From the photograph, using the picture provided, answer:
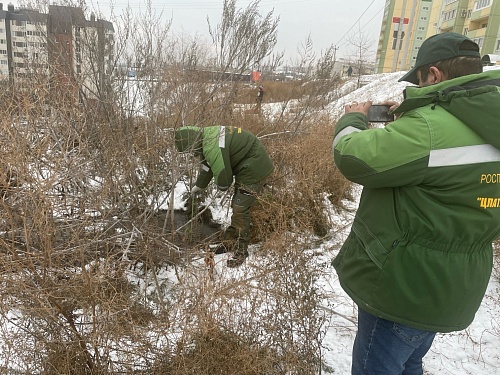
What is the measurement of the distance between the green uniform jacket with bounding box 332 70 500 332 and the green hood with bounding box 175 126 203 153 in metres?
2.27

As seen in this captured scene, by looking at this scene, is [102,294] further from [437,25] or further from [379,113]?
[437,25]

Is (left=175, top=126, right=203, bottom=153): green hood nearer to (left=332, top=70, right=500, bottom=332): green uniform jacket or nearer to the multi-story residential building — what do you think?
the multi-story residential building

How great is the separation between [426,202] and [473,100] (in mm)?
348

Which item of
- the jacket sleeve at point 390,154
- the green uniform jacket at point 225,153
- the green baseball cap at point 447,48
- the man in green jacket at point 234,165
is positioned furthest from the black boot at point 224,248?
the green baseball cap at point 447,48

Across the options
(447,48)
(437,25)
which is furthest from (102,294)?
(437,25)

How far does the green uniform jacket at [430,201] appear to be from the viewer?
1099mm

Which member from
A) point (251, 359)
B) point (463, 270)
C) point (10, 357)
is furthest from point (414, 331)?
point (10, 357)

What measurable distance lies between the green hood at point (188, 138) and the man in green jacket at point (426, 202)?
2.24m

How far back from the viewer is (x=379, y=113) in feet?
5.06

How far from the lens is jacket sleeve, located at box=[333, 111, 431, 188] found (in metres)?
1.10

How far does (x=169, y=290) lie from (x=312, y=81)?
20.0ft

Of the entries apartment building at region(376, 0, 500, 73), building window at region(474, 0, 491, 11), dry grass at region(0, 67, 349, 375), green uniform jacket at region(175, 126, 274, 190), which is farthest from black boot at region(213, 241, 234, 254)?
building window at region(474, 0, 491, 11)

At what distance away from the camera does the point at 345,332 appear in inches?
107

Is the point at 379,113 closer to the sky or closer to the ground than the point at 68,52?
closer to the ground
